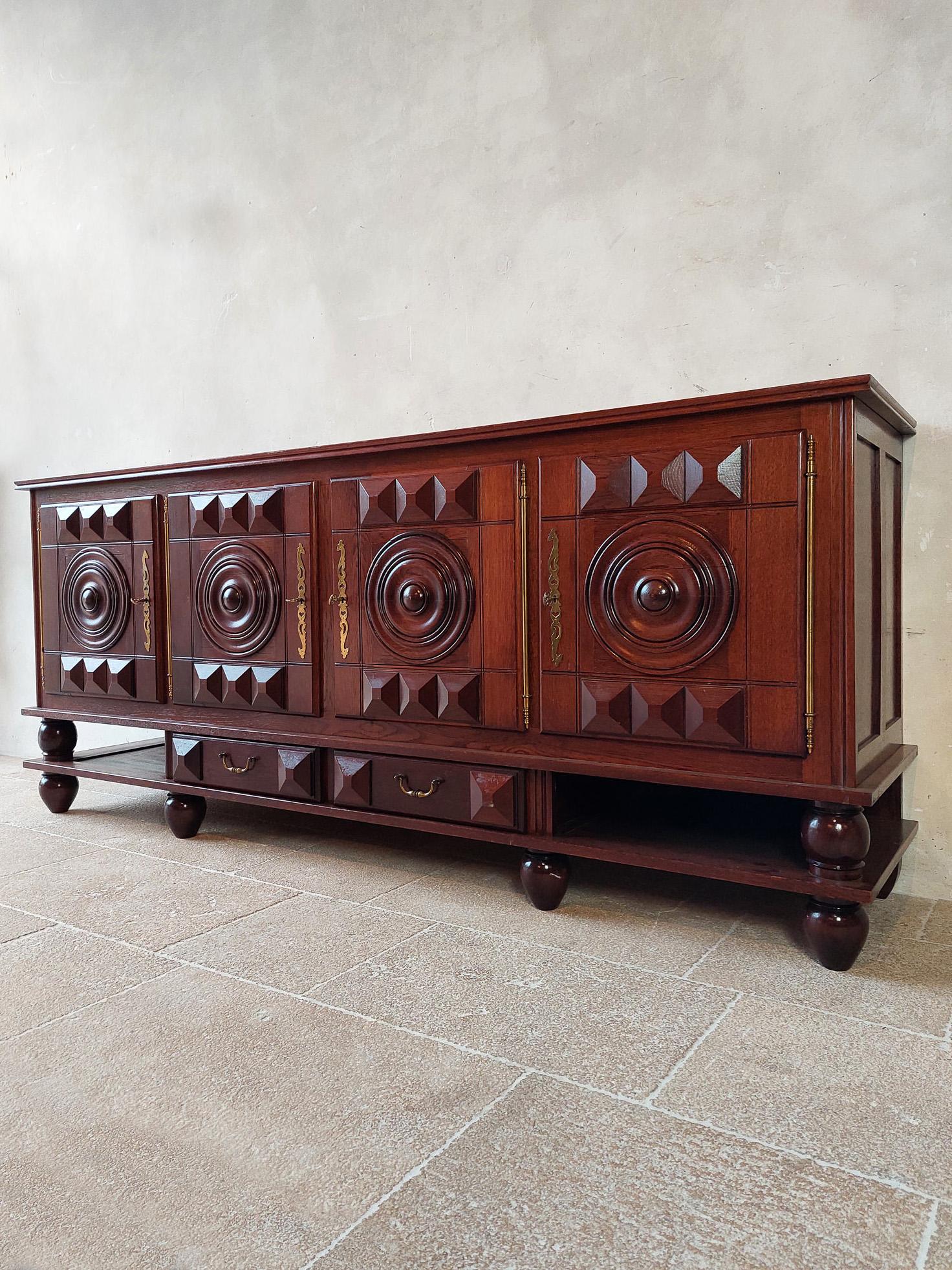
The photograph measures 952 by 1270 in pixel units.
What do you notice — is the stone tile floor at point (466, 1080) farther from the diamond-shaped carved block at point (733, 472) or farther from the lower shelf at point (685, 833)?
the diamond-shaped carved block at point (733, 472)

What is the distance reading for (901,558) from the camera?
2.30 metres

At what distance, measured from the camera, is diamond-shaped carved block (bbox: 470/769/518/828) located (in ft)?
7.19

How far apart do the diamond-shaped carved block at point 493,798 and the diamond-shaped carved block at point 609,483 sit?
25.5 inches

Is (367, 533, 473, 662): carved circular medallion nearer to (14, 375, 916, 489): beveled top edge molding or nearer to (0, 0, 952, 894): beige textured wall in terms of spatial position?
(14, 375, 916, 489): beveled top edge molding

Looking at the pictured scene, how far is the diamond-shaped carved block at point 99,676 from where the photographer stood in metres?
2.88

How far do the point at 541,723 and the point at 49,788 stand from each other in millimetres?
1920

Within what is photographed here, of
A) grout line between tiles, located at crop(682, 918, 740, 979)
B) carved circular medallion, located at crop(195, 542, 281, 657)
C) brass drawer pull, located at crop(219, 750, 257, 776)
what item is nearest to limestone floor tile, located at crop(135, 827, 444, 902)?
brass drawer pull, located at crop(219, 750, 257, 776)

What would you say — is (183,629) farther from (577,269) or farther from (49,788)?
(577,269)

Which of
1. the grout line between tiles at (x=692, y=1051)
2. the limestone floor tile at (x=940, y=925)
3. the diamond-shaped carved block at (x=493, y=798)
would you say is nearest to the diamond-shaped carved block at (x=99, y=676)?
the diamond-shaped carved block at (x=493, y=798)

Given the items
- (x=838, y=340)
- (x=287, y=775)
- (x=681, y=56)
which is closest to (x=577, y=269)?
(x=681, y=56)

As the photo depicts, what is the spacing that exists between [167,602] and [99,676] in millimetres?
373

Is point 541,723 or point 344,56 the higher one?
point 344,56

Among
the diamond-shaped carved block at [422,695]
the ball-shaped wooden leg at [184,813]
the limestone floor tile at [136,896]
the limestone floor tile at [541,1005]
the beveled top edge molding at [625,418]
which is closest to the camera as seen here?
the limestone floor tile at [541,1005]

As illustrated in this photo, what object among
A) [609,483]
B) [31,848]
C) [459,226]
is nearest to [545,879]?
[609,483]
